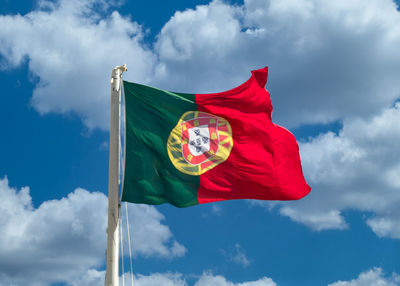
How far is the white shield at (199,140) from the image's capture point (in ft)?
65.8

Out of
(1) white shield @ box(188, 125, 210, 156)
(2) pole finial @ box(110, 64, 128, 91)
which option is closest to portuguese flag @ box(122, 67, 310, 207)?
(1) white shield @ box(188, 125, 210, 156)

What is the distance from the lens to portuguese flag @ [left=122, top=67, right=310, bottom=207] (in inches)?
743

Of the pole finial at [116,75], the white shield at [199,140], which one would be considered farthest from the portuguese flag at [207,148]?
the pole finial at [116,75]

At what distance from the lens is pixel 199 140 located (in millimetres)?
20344

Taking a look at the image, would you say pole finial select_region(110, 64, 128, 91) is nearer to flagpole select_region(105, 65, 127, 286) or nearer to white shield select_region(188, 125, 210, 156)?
flagpole select_region(105, 65, 127, 286)

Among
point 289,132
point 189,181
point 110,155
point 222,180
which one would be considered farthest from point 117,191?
point 289,132

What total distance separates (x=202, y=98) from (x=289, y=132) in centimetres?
407

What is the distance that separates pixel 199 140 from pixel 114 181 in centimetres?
397

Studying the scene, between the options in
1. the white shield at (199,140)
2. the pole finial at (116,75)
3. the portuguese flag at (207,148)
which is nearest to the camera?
the portuguese flag at (207,148)

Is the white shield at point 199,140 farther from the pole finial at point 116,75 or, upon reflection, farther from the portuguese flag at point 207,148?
the pole finial at point 116,75

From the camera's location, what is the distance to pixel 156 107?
64.6ft

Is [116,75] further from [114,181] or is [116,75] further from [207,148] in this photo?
[207,148]

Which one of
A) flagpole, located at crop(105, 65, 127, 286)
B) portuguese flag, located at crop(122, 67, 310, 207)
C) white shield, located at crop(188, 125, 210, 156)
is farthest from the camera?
white shield, located at crop(188, 125, 210, 156)

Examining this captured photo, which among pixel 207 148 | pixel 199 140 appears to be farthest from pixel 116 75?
pixel 207 148
